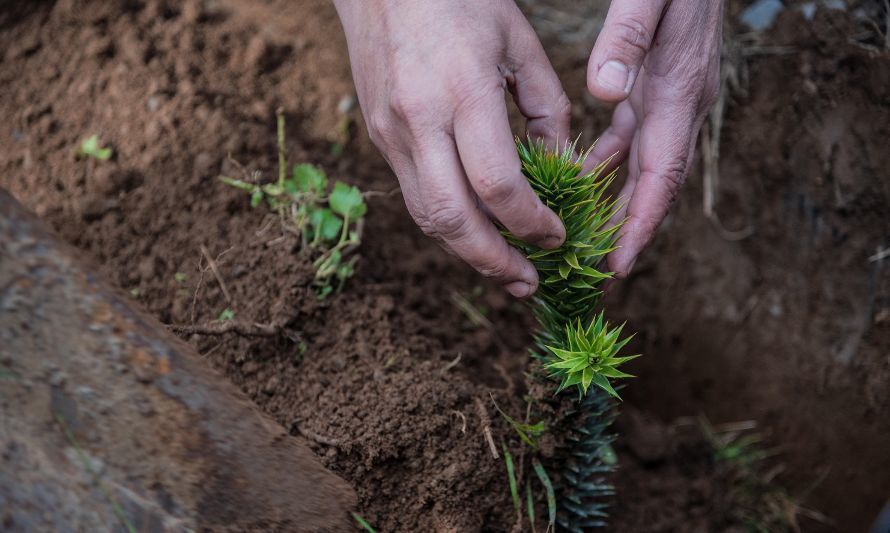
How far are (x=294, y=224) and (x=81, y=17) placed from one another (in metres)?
1.47

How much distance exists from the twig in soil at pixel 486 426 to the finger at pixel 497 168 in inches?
24.0

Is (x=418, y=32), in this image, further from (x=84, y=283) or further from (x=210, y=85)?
(x=210, y=85)

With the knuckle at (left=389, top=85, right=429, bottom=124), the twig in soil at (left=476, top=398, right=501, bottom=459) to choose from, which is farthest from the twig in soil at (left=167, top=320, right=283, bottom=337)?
the knuckle at (left=389, top=85, right=429, bottom=124)

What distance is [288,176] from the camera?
274 cm

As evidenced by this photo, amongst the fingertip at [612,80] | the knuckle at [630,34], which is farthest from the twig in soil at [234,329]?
the knuckle at [630,34]

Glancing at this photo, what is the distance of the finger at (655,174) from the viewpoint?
81.9 inches

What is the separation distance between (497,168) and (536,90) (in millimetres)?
429

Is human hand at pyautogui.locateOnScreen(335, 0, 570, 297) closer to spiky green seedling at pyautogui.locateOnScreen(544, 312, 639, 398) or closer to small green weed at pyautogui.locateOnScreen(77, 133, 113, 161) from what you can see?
spiky green seedling at pyautogui.locateOnScreen(544, 312, 639, 398)

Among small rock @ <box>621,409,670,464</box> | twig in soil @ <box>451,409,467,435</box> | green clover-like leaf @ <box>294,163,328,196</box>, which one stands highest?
green clover-like leaf @ <box>294,163,328,196</box>

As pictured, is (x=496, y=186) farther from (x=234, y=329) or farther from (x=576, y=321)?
(x=234, y=329)

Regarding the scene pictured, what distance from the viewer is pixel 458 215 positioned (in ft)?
6.10

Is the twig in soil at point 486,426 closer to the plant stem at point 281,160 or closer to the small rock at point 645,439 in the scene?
the small rock at point 645,439

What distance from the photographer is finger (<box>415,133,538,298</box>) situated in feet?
6.12

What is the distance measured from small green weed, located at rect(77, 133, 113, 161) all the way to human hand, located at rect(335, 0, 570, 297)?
121 cm
